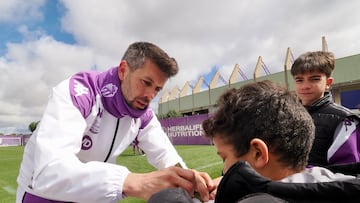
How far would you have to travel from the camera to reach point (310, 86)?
2.99 metres

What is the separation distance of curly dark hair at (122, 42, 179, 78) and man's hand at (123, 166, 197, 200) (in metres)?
0.96

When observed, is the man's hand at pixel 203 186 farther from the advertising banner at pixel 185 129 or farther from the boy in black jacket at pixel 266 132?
the advertising banner at pixel 185 129

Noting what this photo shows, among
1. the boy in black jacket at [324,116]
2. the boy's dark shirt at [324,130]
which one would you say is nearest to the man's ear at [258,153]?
the boy in black jacket at [324,116]

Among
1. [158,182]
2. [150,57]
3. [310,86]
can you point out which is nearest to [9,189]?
[150,57]

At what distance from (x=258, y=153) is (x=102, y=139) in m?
1.12

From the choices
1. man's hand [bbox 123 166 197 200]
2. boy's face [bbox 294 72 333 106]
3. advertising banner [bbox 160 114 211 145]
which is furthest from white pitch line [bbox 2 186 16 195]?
advertising banner [bbox 160 114 211 145]

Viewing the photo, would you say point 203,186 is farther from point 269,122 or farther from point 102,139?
point 102,139

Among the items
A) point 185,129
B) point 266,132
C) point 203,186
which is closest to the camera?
point 266,132

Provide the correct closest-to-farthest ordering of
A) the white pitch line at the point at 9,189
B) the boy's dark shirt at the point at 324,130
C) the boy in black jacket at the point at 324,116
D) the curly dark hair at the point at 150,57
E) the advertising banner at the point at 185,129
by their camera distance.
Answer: the curly dark hair at the point at 150,57
the boy in black jacket at the point at 324,116
the boy's dark shirt at the point at 324,130
the white pitch line at the point at 9,189
the advertising banner at the point at 185,129

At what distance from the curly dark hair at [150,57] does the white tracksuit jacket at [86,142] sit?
14 centimetres

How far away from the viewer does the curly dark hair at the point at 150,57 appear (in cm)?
205

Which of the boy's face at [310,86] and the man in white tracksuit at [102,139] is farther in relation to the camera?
the boy's face at [310,86]

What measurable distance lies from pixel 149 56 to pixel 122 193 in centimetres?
103

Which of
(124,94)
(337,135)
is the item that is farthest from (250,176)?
(337,135)
